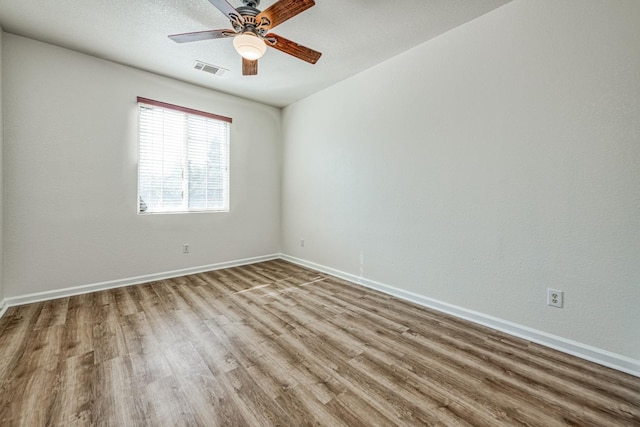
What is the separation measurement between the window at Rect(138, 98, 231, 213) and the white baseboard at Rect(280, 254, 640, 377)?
9.06 ft

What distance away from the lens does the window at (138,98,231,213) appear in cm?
340

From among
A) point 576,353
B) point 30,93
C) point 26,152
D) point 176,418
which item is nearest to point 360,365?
point 176,418

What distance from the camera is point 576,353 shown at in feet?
6.14

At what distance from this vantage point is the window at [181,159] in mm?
3400

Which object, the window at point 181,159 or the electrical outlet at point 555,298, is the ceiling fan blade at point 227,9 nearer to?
the window at point 181,159

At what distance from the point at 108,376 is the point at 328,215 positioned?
111 inches

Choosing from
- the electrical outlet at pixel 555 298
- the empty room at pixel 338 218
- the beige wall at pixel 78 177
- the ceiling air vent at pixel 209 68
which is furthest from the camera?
the ceiling air vent at pixel 209 68

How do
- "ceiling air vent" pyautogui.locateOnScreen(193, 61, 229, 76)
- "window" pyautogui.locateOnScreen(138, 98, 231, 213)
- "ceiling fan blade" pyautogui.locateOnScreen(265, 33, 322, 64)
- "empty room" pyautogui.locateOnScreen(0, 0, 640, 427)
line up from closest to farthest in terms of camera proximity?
"empty room" pyautogui.locateOnScreen(0, 0, 640, 427)
"ceiling fan blade" pyautogui.locateOnScreen(265, 33, 322, 64)
"ceiling air vent" pyautogui.locateOnScreen(193, 61, 229, 76)
"window" pyautogui.locateOnScreen(138, 98, 231, 213)

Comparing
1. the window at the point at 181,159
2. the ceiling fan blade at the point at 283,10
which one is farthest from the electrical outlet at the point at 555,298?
the window at the point at 181,159

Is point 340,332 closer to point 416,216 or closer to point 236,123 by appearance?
point 416,216

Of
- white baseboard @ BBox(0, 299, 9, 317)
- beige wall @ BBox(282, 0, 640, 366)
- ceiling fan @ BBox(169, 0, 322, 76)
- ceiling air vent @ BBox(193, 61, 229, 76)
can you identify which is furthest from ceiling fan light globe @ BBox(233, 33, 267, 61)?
white baseboard @ BBox(0, 299, 9, 317)

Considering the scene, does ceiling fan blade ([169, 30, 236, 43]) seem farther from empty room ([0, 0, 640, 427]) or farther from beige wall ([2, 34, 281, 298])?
beige wall ([2, 34, 281, 298])

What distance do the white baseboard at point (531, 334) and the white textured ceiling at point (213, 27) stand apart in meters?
2.63

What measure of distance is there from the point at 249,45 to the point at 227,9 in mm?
248
